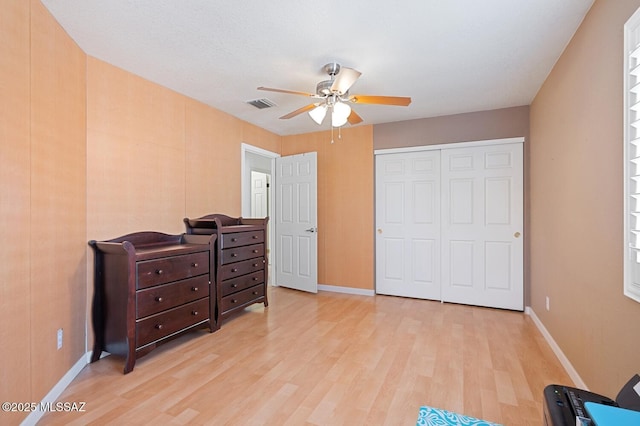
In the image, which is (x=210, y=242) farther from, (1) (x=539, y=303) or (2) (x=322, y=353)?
(1) (x=539, y=303)

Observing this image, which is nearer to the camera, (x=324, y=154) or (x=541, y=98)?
A: (x=541, y=98)

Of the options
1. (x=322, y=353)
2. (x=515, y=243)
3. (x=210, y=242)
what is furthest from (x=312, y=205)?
(x=515, y=243)

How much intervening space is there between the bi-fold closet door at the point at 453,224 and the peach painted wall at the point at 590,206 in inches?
32.7

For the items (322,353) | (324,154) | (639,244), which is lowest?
(322,353)

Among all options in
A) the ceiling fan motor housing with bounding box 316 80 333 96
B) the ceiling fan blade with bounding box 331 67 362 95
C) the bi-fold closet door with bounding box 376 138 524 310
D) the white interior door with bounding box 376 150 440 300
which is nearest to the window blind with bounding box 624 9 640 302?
the ceiling fan blade with bounding box 331 67 362 95

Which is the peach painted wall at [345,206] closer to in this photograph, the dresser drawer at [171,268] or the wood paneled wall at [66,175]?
the wood paneled wall at [66,175]

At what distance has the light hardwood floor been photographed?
179 cm

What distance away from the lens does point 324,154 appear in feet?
15.4

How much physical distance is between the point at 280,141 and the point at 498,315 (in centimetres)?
396

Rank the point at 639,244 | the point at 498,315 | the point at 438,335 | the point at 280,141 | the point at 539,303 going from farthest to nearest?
the point at 280,141 < the point at 498,315 < the point at 539,303 < the point at 438,335 < the point at 639,244

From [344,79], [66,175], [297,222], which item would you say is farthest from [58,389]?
[297,222]

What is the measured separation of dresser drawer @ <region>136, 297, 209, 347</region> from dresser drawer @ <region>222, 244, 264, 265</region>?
48cm

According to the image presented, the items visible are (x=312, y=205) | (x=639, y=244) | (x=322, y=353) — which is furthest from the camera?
(x=312, y=205)

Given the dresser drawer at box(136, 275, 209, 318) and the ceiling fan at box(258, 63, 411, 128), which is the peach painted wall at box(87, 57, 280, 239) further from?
the ceiling fan at box(258, 63, 411, 128)
